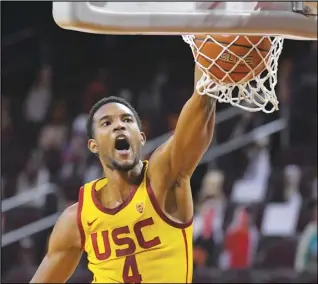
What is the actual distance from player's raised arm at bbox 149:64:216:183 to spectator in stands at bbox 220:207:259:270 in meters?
3.60

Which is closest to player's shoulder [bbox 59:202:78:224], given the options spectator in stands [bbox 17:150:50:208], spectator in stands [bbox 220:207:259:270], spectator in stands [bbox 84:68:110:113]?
spectator in stands [bbox 220:207:259:270]

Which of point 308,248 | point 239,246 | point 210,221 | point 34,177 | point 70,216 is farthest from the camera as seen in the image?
point 34,177

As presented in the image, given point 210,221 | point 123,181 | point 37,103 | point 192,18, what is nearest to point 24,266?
point 210,221

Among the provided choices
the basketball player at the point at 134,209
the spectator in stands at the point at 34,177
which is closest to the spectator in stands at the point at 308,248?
the spectator in stands at the point at 34,177

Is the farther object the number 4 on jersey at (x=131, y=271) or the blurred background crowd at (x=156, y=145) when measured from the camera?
the blurred background crowd at (x=156, y=145)

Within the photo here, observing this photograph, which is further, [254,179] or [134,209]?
[254,179]

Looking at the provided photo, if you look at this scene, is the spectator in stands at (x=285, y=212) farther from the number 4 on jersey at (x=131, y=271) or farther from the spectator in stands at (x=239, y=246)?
the number 4 on jersey at (x=131, y=271)

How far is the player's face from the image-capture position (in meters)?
4.11

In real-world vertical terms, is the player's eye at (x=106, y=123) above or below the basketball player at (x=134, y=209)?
above

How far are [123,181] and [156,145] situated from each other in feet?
16.4

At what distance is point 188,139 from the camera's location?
3.99m

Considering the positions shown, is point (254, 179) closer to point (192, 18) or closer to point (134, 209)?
point (134, 209)

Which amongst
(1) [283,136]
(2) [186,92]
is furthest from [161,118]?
(1) [283,136]

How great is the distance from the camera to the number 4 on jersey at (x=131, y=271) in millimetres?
4031
